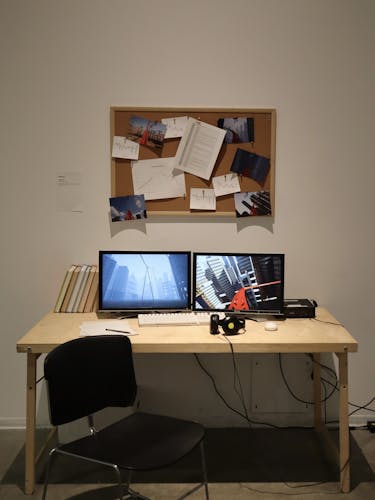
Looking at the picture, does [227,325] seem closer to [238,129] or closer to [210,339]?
[210,339]

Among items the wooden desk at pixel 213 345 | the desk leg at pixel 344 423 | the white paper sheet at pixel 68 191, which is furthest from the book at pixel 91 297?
the desk leg at pixel 344 423

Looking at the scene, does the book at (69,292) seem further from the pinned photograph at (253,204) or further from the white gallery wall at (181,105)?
the pinned photograph at (253,204)

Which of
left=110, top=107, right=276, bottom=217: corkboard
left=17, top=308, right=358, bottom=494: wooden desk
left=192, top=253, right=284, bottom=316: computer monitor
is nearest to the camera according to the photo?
left=17, top=308, right=358, bottom=494: wooden desk

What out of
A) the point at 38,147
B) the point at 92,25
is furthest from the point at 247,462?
the point at 92,25

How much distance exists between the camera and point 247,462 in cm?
255

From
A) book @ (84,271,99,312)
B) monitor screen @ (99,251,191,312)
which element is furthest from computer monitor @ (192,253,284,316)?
book @ (84,271,99,312)

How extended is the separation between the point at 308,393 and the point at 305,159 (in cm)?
137

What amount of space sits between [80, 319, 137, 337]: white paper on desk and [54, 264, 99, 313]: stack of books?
225 millimetres

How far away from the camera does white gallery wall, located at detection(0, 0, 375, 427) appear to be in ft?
8.93

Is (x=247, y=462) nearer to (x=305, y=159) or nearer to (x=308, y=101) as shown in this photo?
(x=305, y=159)

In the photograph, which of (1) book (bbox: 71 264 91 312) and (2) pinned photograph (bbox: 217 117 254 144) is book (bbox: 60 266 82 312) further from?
(2) pinned photograph (bbox: 217 117 254 144)

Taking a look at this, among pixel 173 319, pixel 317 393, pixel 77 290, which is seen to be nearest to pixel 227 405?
pixel 317 393

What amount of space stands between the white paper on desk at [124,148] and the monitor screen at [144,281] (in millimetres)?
544

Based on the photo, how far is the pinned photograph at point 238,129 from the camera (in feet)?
9.06
